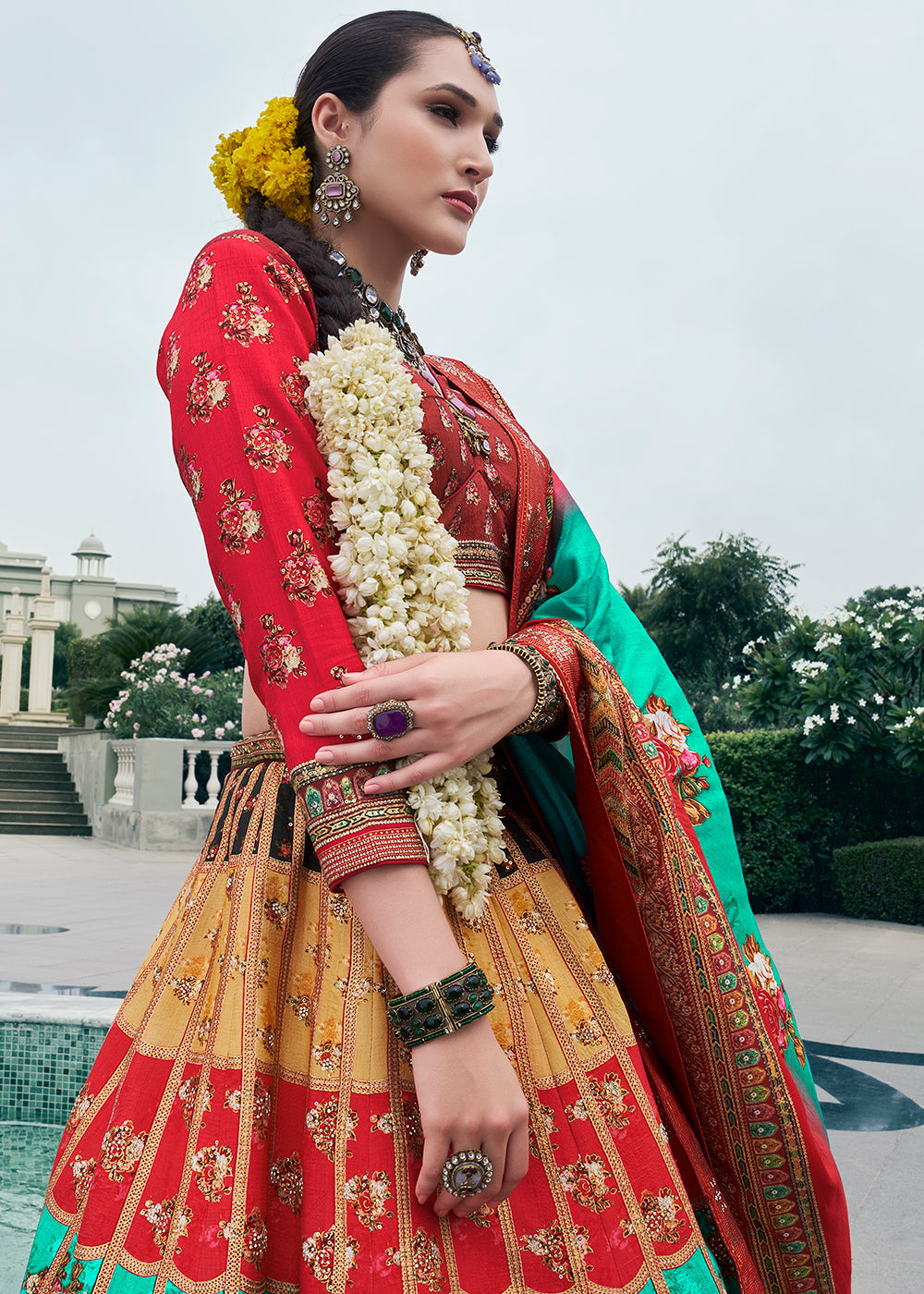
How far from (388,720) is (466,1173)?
1.41ft

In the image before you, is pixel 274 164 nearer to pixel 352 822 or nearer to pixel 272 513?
pixel 272 513

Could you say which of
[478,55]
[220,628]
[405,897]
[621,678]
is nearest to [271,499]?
[405,897]

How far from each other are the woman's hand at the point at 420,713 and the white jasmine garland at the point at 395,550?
1.4 inches

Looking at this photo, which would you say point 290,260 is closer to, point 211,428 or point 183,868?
point 211,428

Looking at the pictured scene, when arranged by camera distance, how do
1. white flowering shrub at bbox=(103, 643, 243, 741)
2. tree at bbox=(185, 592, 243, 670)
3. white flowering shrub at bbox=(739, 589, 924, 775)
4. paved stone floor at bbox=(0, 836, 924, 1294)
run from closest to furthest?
paved stone floor at bbox=(0, 836, 924, 1294) < white flowering shrub at bbox=(739, 589, 924, 775) < white flowering shrub at bbox=(103, 643, 243, 741) < tree at bbox=(185, 592, 243, 670)

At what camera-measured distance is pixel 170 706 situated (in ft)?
45.2

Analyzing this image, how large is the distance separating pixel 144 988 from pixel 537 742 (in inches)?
22.5

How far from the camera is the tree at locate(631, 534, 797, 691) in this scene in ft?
69.4

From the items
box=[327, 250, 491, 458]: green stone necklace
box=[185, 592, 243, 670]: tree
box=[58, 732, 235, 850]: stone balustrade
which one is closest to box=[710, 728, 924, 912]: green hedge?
box=[58, 732, 235, 850]: stone balustrade

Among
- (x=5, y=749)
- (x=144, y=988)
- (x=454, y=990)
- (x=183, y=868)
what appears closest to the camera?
(x=454, y=990)

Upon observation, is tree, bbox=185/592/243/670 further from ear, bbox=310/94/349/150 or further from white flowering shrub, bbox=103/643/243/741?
ear, bbox=310/94/349/150

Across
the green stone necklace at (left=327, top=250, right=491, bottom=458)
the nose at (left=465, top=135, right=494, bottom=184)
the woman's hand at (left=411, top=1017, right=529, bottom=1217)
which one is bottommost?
the woman's hand at (left=411, top=1017, right=529, bottom=1217)

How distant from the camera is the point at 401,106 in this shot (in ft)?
4.40

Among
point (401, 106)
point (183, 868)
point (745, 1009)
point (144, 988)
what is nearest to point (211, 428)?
point (401, 106)
